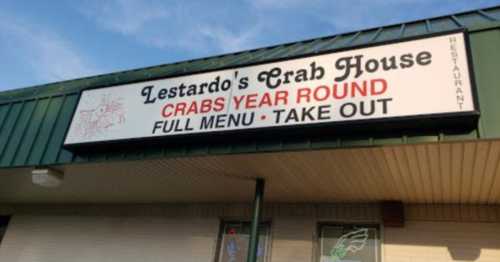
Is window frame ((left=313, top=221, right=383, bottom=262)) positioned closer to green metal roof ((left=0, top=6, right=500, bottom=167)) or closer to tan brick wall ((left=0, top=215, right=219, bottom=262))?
tan brick wall ((left=0, top=215, right=219, bottom=262))

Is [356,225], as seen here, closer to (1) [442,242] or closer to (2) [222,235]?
(1) [442,242]

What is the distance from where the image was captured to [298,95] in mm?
4266

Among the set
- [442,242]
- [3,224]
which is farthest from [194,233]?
[3,224]

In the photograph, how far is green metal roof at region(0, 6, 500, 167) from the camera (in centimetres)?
371

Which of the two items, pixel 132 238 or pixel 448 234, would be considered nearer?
pixel 448 234

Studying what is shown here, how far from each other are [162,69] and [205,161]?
2.67m

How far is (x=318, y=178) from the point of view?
5168 millimetres

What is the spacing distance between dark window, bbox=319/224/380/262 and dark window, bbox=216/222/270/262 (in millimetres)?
952

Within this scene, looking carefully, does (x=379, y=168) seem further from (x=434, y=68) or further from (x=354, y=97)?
(x=434, y=68)

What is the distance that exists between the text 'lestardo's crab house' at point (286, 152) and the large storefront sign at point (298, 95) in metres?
0.02

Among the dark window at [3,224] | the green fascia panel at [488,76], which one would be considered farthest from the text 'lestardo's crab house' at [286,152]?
the dark window at [3,224]

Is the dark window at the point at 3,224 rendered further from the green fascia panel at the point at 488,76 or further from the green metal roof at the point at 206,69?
the green fascia panel at the point at 488,76

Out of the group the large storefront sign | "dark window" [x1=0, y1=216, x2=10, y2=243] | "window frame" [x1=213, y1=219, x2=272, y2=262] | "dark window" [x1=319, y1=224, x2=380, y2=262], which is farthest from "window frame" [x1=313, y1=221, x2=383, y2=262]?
"dark window" [x1=0, y1=216, x2=10, y2=243]

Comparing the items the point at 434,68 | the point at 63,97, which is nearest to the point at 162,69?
the point at 63,97
